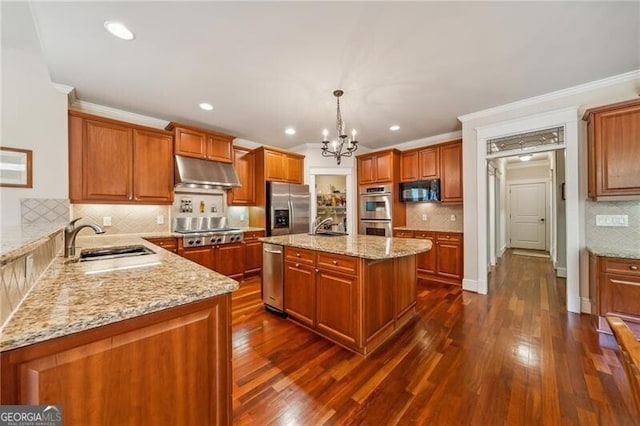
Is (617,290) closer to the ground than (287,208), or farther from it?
closer to the ground

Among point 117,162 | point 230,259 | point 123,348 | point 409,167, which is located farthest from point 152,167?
point 409,167

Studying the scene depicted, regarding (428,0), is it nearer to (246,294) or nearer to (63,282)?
(63,282)

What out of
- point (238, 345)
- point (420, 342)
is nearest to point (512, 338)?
point (420, 342)

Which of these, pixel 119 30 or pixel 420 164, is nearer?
pixel 119 30

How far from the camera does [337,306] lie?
7.26ft

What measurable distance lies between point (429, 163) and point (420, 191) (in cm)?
54

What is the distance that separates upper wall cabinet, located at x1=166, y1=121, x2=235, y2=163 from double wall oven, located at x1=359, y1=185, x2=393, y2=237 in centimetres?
275

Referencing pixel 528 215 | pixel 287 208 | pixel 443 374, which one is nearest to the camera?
pixel 443 374

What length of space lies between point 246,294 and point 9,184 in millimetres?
2805

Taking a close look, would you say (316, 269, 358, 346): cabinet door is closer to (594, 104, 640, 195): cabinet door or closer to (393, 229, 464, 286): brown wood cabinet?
(393, 229, 464, 286): brown wood cabinet

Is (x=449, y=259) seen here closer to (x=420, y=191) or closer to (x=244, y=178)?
(x=420, y=191)

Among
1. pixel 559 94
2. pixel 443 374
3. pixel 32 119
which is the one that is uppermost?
pixel 559 94

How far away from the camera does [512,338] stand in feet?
7.57

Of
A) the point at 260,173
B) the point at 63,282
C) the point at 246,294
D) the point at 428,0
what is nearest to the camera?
the point at 63,282
